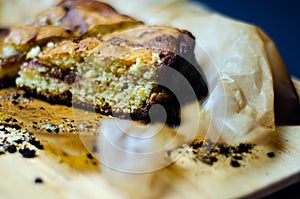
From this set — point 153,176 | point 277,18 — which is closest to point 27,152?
point 153,176

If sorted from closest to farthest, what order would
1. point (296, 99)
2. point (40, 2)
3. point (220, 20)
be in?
point (296, 99), point (220, 20), point (40, 2)

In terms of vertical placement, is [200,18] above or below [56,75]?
above

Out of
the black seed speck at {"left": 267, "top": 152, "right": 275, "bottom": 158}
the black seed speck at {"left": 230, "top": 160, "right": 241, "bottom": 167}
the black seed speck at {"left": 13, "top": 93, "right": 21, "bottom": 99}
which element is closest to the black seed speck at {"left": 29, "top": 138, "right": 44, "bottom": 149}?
the black seed speck at {"left": 13, "top": 93, "right": 21, "bottom": 99}

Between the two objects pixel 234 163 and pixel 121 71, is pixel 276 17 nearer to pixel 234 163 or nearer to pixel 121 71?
pixel 121 71

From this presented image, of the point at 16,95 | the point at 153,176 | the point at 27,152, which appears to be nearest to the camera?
the point at 153,176

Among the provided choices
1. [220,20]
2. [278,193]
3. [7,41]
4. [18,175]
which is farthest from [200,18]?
[18,175]

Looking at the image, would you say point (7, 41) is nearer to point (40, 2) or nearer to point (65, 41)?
point (65, 41)
